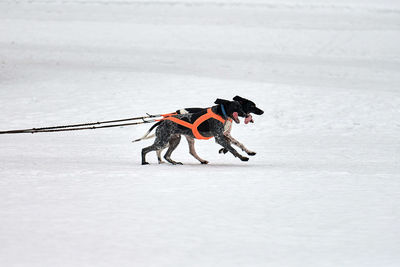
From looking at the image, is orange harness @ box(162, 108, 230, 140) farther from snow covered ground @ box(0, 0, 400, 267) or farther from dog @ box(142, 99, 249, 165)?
snow covered ground @ box(0, 0, 400, 267)

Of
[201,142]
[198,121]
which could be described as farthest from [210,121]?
[201,142]

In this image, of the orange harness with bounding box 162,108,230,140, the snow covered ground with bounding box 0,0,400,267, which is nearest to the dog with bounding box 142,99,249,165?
the orange harness with bounding box 162,108,230,140

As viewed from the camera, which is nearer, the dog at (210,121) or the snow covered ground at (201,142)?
the snow covered ground at (201,142)

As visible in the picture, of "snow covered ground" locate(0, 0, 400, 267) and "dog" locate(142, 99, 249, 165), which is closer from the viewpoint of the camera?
"snow covered ground" locate(0, 0, 400, 267)

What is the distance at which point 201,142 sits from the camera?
1149 centimetres

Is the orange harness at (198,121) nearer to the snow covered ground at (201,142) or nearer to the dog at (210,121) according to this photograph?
the dog at (210,121)

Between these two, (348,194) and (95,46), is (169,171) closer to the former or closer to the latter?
(348,194)

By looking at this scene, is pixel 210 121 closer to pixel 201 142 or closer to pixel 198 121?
pixel 198 121

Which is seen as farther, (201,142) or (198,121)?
(201,142)

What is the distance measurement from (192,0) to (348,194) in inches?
1091

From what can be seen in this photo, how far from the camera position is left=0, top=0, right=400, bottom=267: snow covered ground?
14.8 ft

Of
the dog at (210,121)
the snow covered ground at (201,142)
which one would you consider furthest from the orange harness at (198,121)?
the snow covered ground at (201,142)

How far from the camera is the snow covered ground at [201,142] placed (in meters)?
4.52

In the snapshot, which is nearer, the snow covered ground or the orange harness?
the snow covered ground
